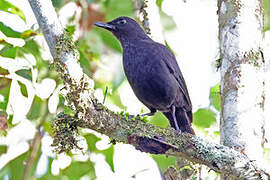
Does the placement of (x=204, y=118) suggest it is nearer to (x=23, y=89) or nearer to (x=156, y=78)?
(x=156, y=78)

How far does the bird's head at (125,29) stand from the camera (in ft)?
17.3

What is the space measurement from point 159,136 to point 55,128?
33.1 inches

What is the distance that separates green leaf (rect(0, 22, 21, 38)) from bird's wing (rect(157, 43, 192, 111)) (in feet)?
5.42

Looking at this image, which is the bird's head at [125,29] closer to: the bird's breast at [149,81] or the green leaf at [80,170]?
the bird's breast at [149,81]

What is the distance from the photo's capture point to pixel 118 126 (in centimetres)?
332

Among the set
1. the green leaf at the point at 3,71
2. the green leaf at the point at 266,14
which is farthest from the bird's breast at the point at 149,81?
the green leaf at the point at 3,71

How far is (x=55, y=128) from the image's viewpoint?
128 inches

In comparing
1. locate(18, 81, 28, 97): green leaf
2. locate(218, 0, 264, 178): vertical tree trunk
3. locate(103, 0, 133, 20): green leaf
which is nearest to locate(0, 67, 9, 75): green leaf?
locate(18, 81, 28, 97): green leaf

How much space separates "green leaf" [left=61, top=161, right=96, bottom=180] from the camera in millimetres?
4719

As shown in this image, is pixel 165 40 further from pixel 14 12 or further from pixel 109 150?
pixel 14 12

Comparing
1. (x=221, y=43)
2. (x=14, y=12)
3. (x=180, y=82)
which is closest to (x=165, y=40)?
(x=180, y=82)

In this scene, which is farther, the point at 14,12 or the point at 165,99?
the point at 165,99

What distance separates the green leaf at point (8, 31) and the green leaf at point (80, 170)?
161cm

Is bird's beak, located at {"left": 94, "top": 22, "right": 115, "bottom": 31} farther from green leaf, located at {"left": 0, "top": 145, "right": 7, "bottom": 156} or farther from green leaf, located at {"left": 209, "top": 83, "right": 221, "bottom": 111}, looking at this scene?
green leaf, located at {"left": 0, "top": 145, "right": 7, "bottom": 156}
